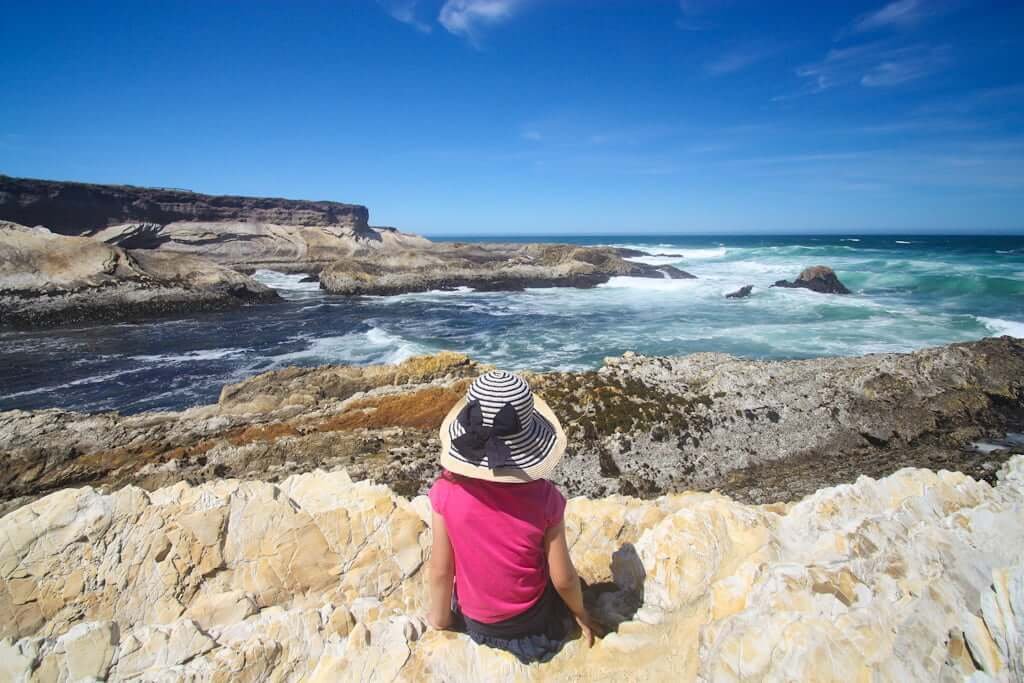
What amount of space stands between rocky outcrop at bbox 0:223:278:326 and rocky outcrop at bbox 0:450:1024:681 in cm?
2970

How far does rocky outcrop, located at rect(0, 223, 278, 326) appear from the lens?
25.1m

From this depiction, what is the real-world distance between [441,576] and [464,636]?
0.37 m

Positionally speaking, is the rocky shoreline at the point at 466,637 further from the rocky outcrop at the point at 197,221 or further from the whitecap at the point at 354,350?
the rocky outcrop at the point at 197,221

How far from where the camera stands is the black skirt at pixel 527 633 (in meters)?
2.27

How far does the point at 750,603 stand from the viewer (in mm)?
2273

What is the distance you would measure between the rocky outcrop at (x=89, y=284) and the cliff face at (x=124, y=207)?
57.1 ft

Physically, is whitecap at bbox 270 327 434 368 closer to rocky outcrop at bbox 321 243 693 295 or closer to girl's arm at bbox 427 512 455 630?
girl's arm at bbox 427 512 455 630

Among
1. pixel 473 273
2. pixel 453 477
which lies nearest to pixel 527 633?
pixel 453 477

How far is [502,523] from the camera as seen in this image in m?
2.15

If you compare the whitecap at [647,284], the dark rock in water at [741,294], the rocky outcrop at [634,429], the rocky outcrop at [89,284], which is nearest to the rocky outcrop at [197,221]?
the rocky outcrop at [89,284]

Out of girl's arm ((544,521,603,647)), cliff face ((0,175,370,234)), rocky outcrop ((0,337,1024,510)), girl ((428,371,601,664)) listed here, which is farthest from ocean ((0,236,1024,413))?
cliff face ((0,175,370,234))

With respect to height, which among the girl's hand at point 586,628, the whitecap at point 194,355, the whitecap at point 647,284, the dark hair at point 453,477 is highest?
the dark hair at point 453,477

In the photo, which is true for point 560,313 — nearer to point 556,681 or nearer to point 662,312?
point 662,312

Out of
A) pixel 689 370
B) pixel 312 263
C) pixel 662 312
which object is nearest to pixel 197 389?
pixel 689 370
